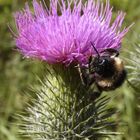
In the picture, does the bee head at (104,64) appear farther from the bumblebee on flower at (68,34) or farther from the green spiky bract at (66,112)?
the green spiky bract at (66,112)

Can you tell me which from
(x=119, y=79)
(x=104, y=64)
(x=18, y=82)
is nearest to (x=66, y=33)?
(x=104, y=64)

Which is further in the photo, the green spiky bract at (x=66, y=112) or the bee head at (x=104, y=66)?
the green spiky bract at (x=66, y=112)

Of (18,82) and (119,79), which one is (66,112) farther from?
(18,82)

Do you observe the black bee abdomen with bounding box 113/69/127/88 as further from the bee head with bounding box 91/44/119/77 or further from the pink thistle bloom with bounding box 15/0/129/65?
the pink thistle bloom with bounding box 15/0/129/65

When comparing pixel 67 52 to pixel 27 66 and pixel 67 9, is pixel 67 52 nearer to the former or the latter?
pixel 67 9

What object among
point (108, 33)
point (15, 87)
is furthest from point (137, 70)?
point (15, 87)

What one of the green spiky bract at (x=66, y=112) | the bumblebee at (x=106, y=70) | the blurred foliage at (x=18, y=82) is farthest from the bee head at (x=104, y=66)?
the blurred foliage at (x=18, y=82)
